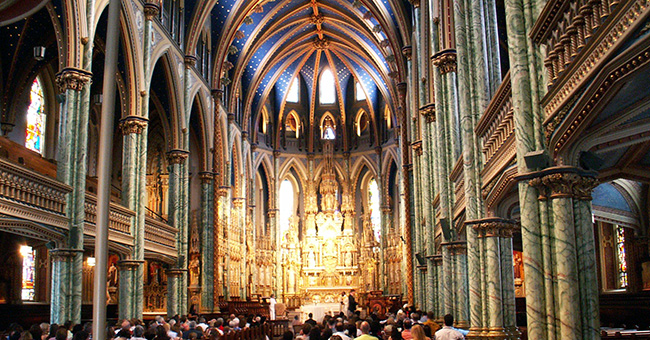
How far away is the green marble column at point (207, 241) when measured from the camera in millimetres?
29467

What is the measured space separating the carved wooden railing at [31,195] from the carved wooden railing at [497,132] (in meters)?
9.92

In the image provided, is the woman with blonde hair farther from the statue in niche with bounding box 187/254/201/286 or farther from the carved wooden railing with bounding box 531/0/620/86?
the statue in niche with bounding box 187/254/201/286

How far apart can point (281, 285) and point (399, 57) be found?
17.8 meters

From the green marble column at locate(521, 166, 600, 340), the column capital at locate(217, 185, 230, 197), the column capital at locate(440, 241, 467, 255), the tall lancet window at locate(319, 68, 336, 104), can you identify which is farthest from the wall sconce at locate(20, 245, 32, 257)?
the tall lancet window at locate(319, 68, 336, 104)

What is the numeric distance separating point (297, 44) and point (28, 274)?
2197 centimetres

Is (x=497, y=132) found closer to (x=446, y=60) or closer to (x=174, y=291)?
(x=446, y=60)

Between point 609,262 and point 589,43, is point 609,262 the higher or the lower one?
the lower one

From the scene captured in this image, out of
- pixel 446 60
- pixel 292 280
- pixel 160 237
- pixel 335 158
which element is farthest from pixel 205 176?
pixel 446 60

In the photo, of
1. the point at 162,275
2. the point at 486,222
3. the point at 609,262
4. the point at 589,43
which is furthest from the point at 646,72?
the point at 162,275

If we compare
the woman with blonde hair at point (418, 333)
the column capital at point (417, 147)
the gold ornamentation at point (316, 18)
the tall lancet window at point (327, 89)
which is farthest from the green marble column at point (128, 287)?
the tall lancet window at point (327, 89)

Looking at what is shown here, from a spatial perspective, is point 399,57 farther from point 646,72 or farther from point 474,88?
point 646,72

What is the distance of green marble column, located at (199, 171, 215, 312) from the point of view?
96.7 ft

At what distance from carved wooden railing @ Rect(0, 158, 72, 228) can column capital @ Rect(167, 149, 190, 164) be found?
9560 mm

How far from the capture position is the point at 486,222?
11586 mm
